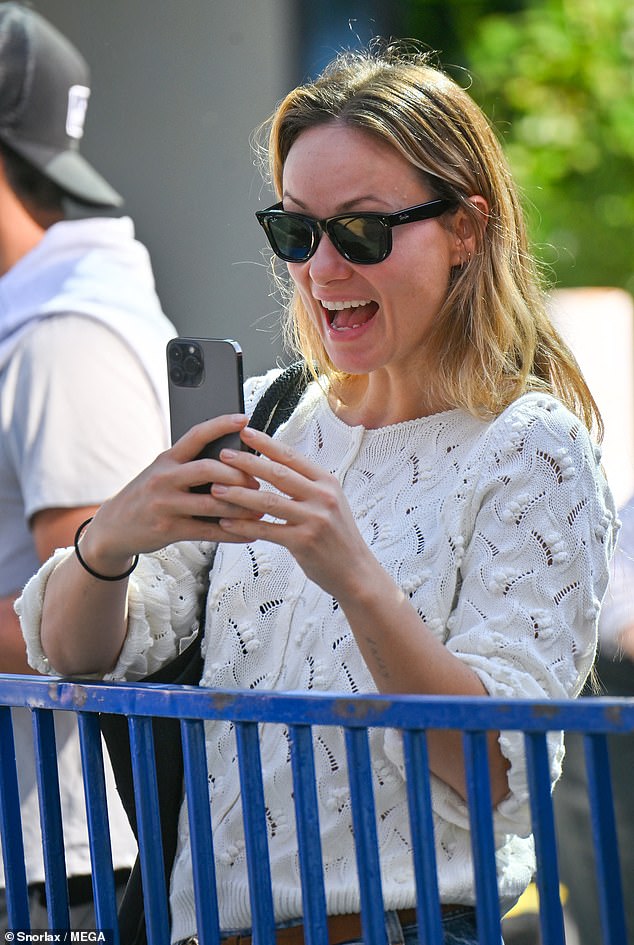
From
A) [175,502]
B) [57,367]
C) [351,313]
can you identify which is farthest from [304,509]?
[57,367]

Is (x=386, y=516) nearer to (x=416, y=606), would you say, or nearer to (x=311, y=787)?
(x=416, y=606)

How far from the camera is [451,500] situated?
1.85 m

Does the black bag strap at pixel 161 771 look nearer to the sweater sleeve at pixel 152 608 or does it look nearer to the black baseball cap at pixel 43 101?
the sweater sleeve at pixel 152 608

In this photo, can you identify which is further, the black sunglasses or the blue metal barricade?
the black sunglasses

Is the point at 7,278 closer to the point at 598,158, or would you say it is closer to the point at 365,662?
the point at 365,662

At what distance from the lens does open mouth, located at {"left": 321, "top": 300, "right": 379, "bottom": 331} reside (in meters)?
1.96

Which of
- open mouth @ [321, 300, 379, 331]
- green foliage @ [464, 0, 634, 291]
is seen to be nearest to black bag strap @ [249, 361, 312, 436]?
open mouth @ [321, 300, 379, 331]

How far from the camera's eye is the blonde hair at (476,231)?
195 cm

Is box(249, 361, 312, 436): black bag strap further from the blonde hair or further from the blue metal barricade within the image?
the blue metal barricade

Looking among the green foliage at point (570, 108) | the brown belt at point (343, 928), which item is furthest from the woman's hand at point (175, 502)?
the green foliage at point (570, 108)

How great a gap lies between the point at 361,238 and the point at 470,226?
21 centimetres

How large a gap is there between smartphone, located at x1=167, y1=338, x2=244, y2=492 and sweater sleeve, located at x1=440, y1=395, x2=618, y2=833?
0.37 meters

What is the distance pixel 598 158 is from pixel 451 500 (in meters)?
5.68

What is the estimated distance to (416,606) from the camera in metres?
1.82
